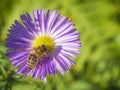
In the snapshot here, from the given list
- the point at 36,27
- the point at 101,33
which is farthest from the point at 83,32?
the point at 36,27

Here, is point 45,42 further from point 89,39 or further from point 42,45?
point 89,39

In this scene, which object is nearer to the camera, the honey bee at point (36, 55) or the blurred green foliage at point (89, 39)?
the honey bee at point (36, 55)

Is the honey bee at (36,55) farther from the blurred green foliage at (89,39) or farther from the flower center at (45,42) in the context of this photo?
the blurred green foliage at (89,39)

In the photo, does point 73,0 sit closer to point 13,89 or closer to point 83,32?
point 83,32

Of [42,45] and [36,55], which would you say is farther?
[42,45]

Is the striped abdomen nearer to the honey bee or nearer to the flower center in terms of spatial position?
the honey bee

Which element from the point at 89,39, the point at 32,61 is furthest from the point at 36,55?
the point at 89,39

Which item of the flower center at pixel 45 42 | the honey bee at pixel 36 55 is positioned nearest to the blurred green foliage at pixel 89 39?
the flower center at pixel 45 42

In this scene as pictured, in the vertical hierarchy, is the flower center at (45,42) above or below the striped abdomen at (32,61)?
above
